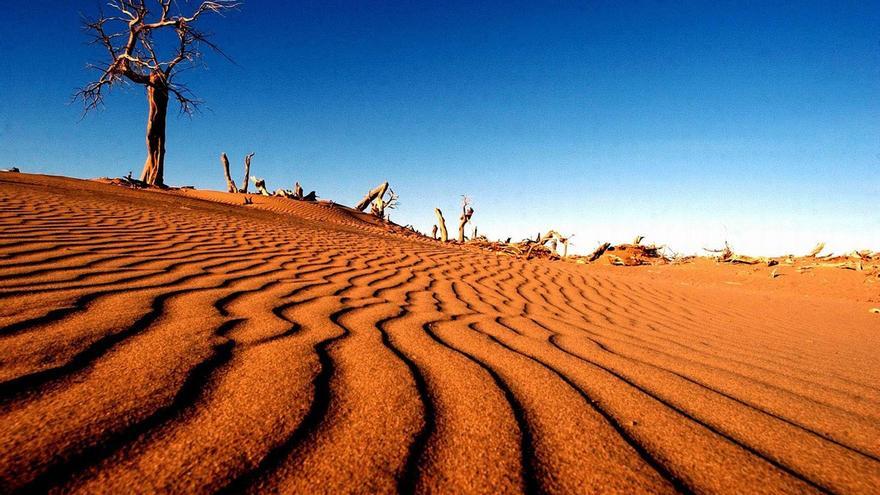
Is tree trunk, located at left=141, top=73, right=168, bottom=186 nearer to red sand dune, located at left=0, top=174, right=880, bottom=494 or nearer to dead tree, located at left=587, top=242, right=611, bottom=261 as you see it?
red sand dune, located at left=0, top=174, right=880, bottom=494

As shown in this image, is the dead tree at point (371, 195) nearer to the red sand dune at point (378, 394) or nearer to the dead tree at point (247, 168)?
the dead tree at point (247, 168)

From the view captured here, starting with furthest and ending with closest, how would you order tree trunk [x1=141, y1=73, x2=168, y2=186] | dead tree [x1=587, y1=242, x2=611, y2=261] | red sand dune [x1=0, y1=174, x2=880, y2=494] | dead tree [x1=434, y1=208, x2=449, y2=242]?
dead tree [x1=434, y1=208, x2=449, y2=242]
tree trunk [x1=141, y1=73, x2=168, y2=186]
dead tree [x1=587, y1=242, x2=611, y2=261]
red sand dune [x1=0, y1=174, x2=880, y2=494]

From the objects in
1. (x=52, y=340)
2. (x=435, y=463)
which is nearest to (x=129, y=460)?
(x=435, y=463)

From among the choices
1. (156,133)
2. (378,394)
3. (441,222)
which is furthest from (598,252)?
(156,133)

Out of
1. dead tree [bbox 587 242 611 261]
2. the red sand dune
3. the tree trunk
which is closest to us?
the red sand dune

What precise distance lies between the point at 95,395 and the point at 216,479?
0.49 metres

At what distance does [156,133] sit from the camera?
47.6 ft

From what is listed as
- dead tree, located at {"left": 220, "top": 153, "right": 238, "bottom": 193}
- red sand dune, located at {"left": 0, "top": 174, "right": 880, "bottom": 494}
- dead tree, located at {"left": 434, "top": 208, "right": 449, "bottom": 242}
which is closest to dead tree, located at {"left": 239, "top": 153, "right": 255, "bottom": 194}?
dead tree, located at {"left": 220, "top": 153, "right": 238, "bottom": 193}

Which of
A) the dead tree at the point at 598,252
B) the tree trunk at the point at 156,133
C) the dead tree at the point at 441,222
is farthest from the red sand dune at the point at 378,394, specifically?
the dead tree at the point at 441,222

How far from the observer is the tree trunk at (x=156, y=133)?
47.3ft

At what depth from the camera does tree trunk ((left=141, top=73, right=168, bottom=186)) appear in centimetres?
1443

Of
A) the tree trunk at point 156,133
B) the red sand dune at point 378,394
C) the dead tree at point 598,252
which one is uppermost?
the tree trunk at point 156,133

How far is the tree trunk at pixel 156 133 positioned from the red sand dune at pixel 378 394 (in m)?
14.0

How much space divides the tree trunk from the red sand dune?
14029 millimetres
